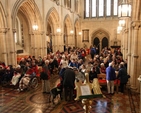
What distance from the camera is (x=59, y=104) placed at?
611 cm

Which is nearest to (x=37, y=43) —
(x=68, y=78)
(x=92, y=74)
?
(x=92, y=74)

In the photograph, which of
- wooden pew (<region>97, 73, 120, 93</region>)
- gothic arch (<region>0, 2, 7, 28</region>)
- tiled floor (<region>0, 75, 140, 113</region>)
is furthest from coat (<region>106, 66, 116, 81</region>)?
gothic arch (<region>0, 2, 7, 28</region>)

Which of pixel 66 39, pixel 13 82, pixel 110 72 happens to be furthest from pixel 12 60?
pixel 66 39

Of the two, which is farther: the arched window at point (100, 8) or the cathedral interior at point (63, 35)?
the arched window at point (100, 8)

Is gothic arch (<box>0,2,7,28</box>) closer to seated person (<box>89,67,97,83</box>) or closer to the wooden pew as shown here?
seated person (<box>89,67,97,83</box>)

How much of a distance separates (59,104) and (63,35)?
13110 mm

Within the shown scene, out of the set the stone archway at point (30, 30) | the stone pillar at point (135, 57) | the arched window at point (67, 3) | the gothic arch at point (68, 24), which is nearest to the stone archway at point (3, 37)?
the stone archway at point (30, 30)

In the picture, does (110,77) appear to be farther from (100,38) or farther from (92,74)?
(100,38)

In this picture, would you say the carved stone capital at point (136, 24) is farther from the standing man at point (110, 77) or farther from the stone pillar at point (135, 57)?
the standing man at point (110, 77)

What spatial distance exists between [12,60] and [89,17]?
17811mm

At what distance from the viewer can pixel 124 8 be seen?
5.50 meters

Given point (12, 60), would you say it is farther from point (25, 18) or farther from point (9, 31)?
point (25, 18)

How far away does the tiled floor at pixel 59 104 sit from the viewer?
558 cm

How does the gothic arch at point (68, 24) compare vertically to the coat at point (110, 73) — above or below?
above
